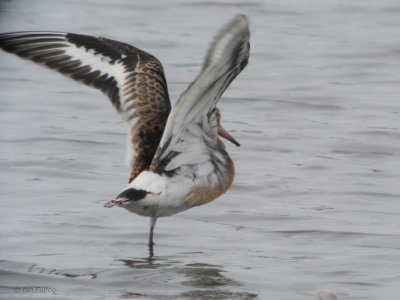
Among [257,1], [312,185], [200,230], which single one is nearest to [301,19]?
[257,1]

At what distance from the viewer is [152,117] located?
731cm

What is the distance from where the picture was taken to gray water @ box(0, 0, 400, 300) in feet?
22.5

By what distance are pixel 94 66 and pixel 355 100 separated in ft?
19.4

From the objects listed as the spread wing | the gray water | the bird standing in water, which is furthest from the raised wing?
→ the gray water

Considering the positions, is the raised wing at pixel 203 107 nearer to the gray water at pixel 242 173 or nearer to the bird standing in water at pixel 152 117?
the bird standing in water at pixel 152 117

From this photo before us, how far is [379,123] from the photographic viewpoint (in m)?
11.9

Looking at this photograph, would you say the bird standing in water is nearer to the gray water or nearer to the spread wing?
the spread wing

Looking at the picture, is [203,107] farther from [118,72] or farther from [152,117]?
[118,72]

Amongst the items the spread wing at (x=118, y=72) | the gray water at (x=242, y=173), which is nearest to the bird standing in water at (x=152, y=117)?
the spread wing at (x=118, y=72)

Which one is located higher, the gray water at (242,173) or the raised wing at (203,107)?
the raised wing at (203,107)

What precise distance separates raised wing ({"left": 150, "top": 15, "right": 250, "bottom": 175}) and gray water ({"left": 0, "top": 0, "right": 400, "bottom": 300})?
816mm

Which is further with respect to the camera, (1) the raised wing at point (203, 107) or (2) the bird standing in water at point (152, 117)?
(2) the bird standing in water at point (152, 117)

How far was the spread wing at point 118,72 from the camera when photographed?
288 inches

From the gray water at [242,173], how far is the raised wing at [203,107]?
816mm
